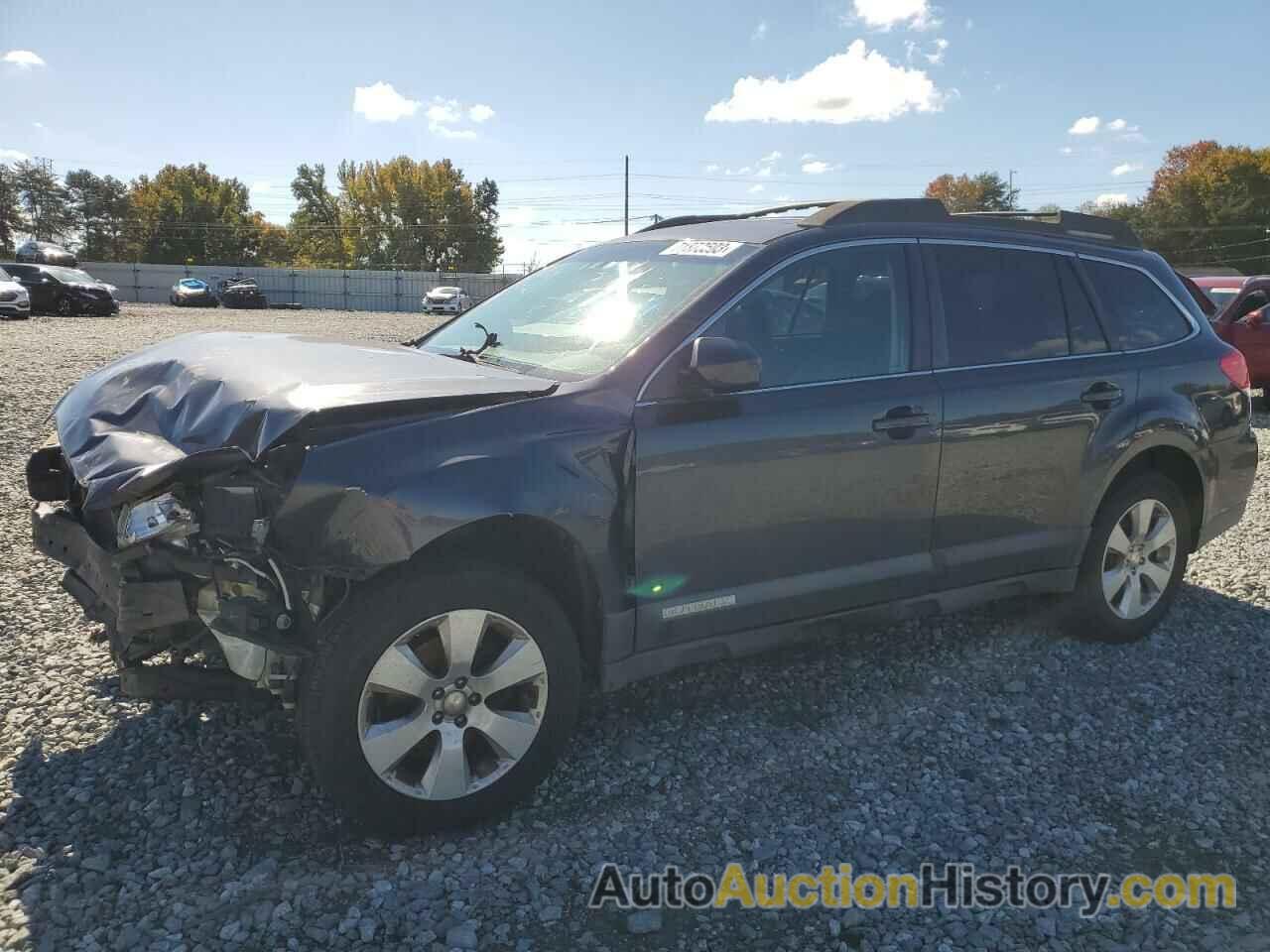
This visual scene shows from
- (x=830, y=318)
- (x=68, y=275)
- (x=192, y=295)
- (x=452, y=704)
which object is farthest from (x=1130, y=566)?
(x=192, y=295)

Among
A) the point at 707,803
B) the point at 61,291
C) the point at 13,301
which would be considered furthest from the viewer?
the point at 61,291

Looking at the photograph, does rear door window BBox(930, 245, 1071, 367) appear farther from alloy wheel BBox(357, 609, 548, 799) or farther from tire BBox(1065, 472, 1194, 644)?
alloy wheel BBox(357, 609, 548, 799)

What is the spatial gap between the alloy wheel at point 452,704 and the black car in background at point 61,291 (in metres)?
28.9

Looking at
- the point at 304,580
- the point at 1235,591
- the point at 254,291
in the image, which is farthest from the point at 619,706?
the point at 254,291

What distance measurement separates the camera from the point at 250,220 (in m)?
84.9

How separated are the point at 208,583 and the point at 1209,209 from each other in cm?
8908

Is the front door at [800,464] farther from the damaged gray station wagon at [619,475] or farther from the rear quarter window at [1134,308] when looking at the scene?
the rear quarter window at [1134,308]

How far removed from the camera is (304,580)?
8.82ft

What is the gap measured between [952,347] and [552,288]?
1.69m

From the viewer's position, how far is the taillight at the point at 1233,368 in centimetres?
475

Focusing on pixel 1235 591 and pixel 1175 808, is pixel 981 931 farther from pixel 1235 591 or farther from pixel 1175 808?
pixel 1235 591

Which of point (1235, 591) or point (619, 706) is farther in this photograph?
point (1235, 591)

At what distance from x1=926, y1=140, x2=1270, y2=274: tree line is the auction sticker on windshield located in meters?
78.8

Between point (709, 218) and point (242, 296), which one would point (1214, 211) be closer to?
point (242, 296)
